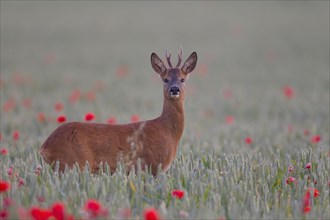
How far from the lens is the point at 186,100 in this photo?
16.1m

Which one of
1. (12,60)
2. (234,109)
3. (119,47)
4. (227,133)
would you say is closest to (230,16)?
(119,47)

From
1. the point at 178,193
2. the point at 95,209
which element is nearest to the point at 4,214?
the point at 95,209

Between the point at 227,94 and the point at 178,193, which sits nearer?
the point at 178,193

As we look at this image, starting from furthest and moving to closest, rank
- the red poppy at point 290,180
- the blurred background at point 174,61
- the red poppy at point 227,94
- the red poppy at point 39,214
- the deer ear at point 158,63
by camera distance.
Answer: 1. the red poppy at point 227,94
2. the blurred background at point 174,61
3. the deer ear at point 158,63
4. the red poppy at point 290,180
5. the red poppy at point 39,214

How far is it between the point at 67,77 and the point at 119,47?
26.1 feet

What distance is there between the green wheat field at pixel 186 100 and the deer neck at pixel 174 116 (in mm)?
417

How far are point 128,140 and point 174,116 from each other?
1076 mm

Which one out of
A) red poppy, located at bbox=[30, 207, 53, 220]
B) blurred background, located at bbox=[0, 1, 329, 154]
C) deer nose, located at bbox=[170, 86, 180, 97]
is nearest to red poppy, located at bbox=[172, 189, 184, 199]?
red poppy, located at bbox=[30, 207, 53, 220]

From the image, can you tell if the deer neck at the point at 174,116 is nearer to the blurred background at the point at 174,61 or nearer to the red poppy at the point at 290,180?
the red poppy at the point at 290,180

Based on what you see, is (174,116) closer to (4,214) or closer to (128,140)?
(128,140)

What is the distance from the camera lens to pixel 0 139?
1032cm

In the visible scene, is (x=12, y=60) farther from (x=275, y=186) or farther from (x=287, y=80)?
(x=275, y=186)

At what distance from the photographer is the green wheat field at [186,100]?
17.9ft

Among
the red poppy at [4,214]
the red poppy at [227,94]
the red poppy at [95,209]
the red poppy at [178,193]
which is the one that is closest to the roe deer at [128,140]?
the red poppy at [178,193]
